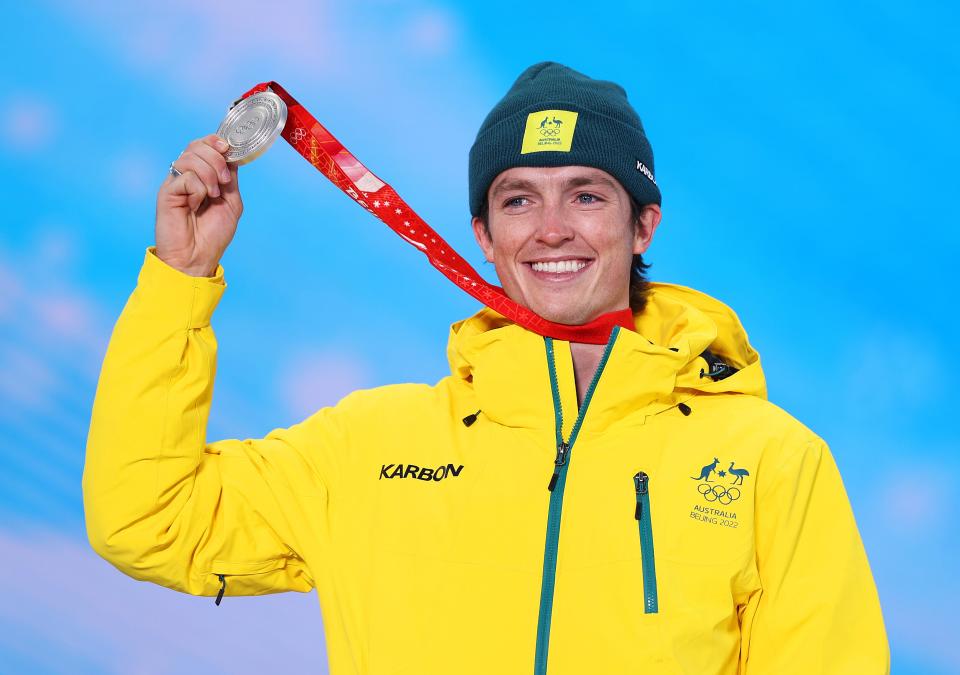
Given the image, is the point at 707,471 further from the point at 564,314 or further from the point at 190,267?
the point at 190,267

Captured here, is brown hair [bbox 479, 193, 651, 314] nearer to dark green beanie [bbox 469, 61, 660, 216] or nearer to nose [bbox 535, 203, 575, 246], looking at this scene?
dark green beanie [bbox 469, 61, 660, 216]

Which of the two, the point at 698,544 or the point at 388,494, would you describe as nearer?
the point at 698,544

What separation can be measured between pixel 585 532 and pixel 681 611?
1.03 feet

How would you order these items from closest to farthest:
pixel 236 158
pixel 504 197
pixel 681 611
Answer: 1. pixel 681 611
2. pixel 236 158
3. pixel 504 197

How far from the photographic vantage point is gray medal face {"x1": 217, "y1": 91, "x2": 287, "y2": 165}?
123 inches

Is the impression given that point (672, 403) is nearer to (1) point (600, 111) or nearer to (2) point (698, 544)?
(2) point (698, 544)

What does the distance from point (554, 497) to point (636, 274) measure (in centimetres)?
115

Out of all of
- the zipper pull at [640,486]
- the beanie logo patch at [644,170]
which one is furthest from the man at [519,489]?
the beanie logo patch at [644,170]

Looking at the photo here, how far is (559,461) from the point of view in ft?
10.1

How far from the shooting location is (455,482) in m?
3.18

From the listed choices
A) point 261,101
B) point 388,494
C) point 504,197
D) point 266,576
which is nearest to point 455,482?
point 388,494

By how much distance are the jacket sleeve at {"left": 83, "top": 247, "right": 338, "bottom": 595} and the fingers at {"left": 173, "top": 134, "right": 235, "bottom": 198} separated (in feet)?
0.84

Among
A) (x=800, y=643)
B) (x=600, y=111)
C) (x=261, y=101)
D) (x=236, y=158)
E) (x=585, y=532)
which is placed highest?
(x=600, y=111)

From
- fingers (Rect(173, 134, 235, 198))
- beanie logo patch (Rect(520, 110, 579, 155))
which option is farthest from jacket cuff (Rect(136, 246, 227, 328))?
beanie logo patch (Rect(520, 110, 579, 155))
